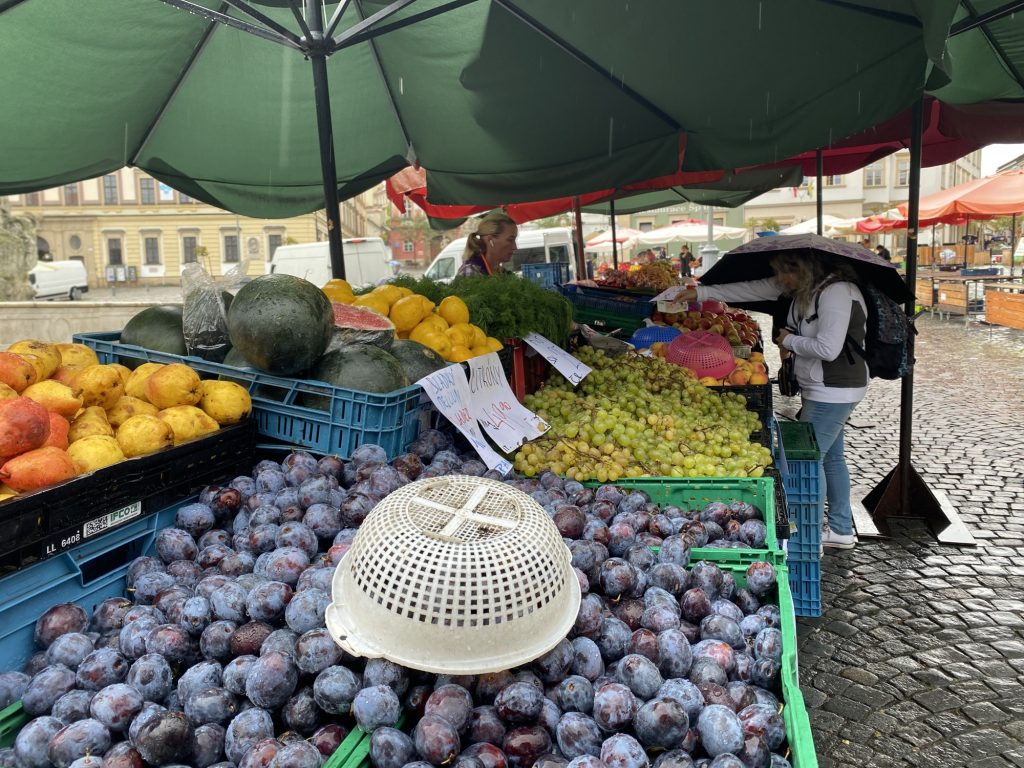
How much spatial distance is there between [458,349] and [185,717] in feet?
7.72

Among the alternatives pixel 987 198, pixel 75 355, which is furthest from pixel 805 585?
pixel 987 198

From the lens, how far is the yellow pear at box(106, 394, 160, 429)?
8.34 feet

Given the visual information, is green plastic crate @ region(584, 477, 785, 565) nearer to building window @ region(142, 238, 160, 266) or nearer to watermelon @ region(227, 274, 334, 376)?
watermelon @ region(227, 274, 334, 376)

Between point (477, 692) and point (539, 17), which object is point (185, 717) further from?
point (539, 17)

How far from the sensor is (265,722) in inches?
57.6

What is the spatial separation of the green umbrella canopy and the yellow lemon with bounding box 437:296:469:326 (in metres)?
1.56

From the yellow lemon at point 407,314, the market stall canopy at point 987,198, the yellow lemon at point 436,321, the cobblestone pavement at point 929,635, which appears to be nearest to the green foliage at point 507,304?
the yellow lemon at point 436,321

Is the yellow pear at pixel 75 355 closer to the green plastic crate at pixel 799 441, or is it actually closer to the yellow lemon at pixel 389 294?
the yellow lemon at pixel 389 294

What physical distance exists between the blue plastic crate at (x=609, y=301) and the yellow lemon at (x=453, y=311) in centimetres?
351

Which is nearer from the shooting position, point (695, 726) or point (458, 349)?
point (695, 726)

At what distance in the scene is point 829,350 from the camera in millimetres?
4539

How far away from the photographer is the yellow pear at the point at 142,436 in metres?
2.33

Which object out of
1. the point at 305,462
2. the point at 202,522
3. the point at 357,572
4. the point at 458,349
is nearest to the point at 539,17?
the point at 458,349

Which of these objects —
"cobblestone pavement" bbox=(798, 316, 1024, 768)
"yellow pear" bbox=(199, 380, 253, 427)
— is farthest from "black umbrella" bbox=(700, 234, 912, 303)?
"yellow pear" bbox=(199, 380, 253, 427)
